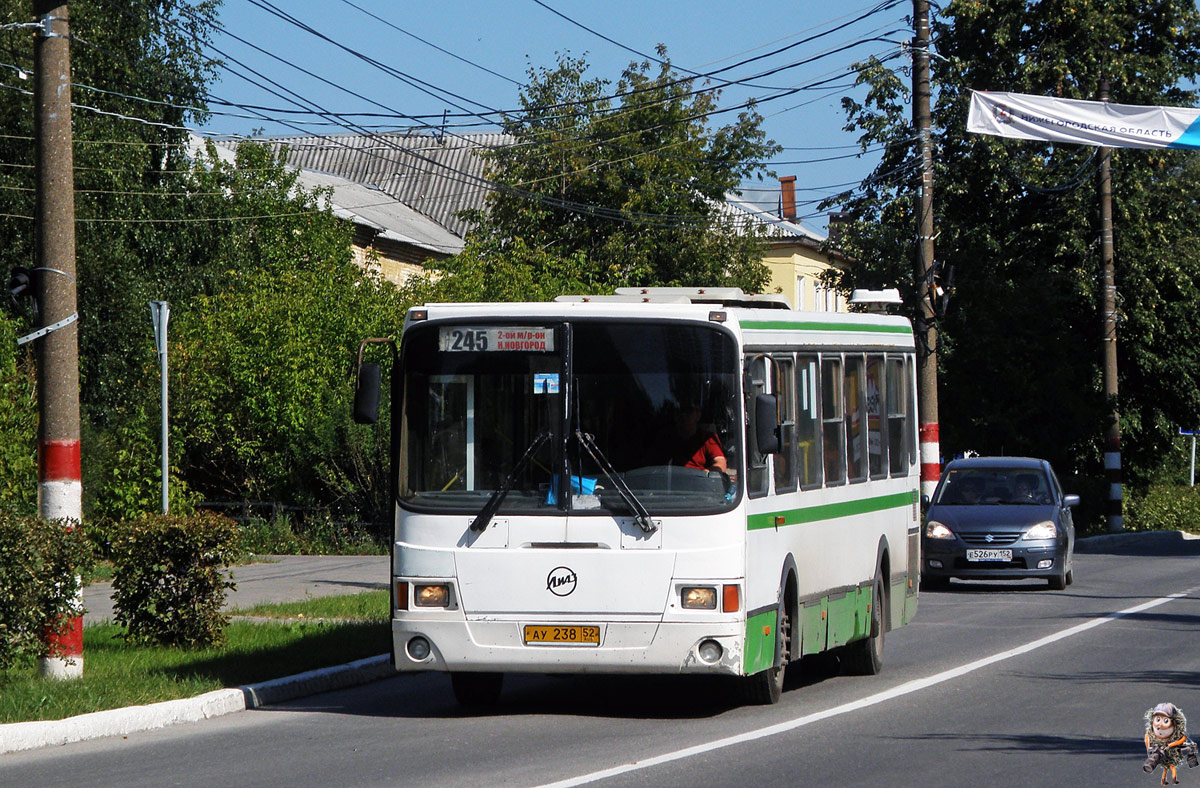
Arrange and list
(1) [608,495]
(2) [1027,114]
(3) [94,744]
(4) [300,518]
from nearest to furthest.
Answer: (3) [94,744], (1) [608,495], (2) [1027,114], (4) [300,518]

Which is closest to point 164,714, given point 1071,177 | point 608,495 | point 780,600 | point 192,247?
point 608,495

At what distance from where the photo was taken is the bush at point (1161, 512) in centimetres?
4760

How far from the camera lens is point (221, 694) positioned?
11.6m

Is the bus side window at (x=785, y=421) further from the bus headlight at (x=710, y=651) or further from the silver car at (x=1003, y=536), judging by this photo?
the silver car at (x=1003, y=536)

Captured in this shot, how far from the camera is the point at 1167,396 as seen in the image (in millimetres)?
45281

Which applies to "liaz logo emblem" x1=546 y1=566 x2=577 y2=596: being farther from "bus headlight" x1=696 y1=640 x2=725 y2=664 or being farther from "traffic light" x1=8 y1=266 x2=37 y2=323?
"traffic light" x1=8 y1=266 x2=37 y2=323

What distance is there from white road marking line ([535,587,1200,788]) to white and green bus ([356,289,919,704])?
1.54ft

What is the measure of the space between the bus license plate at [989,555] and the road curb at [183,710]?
441 inches

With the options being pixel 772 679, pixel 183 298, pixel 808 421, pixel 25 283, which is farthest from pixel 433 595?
pixel 183 298

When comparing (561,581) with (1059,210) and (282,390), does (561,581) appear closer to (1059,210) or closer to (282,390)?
(282,390)

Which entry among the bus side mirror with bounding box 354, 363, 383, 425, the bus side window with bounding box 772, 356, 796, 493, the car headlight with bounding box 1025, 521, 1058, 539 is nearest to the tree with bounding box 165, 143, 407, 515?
the car headlight with bounding box 1025, 521, 1058, 539

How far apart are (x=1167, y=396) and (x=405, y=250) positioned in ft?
92.1

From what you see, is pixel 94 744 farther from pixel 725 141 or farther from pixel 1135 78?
pixel 725 141

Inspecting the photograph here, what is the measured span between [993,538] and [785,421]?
38.8ft
